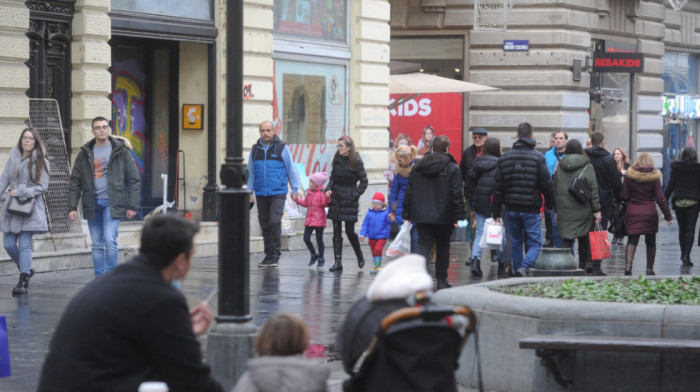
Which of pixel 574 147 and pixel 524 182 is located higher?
pixel 574 147

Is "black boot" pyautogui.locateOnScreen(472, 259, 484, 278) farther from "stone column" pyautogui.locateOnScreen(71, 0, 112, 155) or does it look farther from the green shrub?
the green shrub

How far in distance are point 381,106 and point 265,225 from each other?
20.1 ft

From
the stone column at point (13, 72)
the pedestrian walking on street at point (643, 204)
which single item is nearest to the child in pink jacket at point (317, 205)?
the stone column at point (13, 72)

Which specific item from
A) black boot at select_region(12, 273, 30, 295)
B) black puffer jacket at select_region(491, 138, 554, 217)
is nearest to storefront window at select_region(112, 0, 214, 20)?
black boot at select_region(12, 273, 30, 295)

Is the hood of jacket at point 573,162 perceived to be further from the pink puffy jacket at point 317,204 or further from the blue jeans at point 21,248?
the blue jeans at point 21,248

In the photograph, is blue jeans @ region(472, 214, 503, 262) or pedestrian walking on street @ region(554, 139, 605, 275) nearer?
pedestrian walking on street @ region(554, 139, 605, 275)

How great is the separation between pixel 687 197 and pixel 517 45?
894 cm

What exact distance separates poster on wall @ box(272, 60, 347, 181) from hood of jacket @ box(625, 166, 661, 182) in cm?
583

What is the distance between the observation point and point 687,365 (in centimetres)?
746

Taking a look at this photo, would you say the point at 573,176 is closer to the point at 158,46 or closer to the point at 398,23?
the point at 158,46

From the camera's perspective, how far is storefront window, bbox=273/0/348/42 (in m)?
19.3

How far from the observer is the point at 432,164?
13.5 metres

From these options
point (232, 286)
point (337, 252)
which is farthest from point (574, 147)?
point (232, 286)

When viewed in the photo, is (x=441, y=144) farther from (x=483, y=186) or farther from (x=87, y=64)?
(x=87, y=64)
